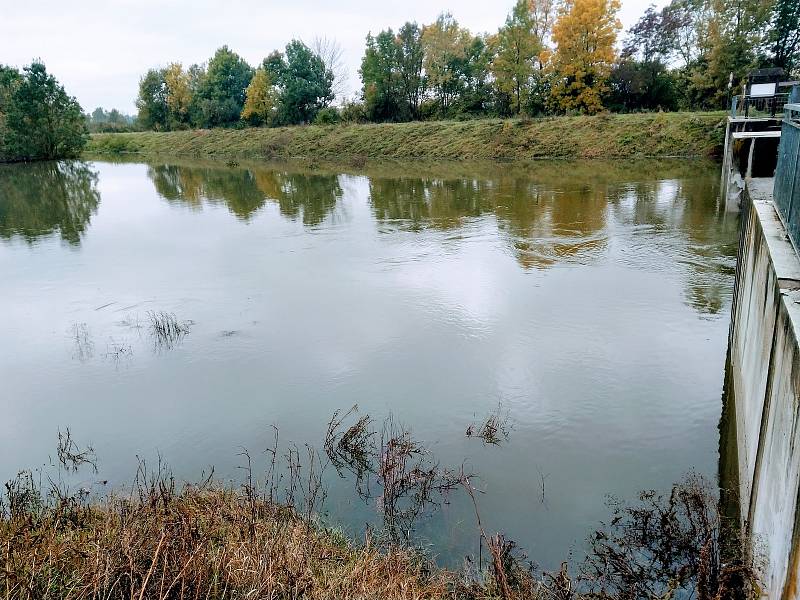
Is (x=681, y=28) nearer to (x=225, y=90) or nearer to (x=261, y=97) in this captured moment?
(x=261, y=97)

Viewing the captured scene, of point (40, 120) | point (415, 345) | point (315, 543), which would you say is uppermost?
point (40, 120)

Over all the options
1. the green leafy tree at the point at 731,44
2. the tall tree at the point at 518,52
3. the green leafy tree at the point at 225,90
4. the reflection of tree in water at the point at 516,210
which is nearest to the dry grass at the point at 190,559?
the reflection of tree in water at the point at 516,210

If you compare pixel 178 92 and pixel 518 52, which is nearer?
pixel 518 52

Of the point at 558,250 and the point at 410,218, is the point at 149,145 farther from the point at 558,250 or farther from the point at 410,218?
the point at 558,250

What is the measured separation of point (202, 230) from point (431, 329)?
541 inches

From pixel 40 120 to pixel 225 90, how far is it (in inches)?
816

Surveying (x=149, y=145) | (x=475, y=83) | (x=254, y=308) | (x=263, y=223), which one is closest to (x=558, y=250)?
(x=254, y=308)

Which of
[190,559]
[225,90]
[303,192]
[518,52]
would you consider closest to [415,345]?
[190,559]

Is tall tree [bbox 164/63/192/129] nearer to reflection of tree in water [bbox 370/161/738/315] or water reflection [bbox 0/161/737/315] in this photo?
water reflection [bbox 0/161/737/315]

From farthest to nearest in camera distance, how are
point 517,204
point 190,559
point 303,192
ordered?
point 303,192 < point 517,204 < point 190,559

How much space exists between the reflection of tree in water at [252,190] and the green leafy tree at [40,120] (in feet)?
62.9

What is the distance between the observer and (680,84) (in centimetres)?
4369

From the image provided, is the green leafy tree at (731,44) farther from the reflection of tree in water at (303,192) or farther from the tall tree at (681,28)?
the reflection of tree in water at (303,192)

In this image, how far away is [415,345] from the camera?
1078 cm
